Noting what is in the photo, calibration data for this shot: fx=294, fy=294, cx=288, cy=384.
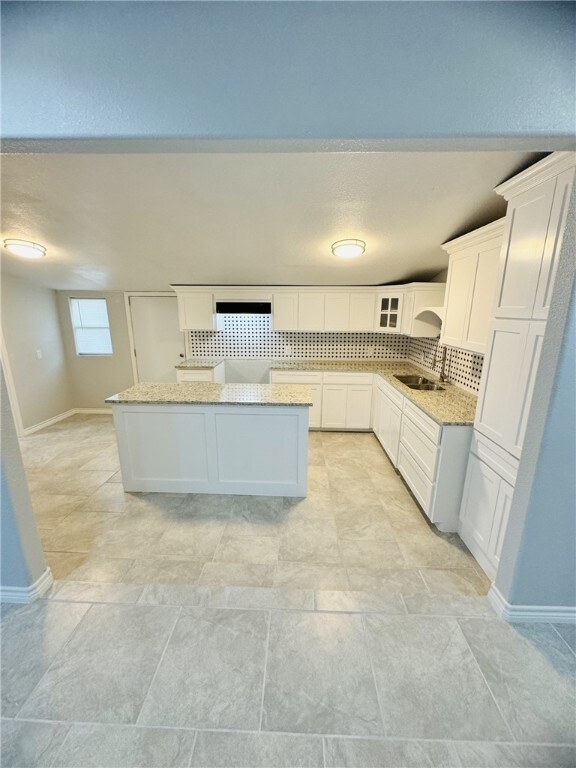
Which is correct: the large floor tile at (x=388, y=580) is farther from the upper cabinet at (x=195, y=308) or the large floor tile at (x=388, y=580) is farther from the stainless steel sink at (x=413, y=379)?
the upper cabinet at (x=195, y=308)

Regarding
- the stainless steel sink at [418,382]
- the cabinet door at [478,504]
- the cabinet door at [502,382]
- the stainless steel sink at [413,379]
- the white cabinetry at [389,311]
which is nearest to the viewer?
the cabinet door at [502,382]

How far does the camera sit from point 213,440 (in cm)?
261

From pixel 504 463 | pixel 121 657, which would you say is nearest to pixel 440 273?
pixel 504 463

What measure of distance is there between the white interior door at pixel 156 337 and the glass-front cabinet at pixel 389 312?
303 centimetres

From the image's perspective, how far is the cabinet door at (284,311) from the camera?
13.3 ft

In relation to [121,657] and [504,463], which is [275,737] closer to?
[121,657]

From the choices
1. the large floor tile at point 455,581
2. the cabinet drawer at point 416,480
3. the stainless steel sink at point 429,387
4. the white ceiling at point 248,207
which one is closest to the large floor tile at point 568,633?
the large floor tile at point 455,581

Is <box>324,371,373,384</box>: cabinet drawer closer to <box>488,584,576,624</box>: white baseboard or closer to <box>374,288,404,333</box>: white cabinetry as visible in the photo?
<box>374,288,404,333</box>: white cabinetry

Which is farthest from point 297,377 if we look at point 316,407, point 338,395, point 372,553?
point 372,553

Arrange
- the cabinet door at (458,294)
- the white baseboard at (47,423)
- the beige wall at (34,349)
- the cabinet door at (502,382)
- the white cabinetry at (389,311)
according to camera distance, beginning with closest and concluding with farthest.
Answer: the cabinet door at (502,382), the cabinet door at (458,294), the white cabinetry at (389,311), the beige wall at (34,349), the white baseboard at (47,423)

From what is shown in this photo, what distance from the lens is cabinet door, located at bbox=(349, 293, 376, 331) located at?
399 cm

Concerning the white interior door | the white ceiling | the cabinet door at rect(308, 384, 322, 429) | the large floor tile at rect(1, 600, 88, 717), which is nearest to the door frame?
the white interior door

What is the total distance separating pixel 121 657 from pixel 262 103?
2.38 metres

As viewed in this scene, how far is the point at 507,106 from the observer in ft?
3.23
